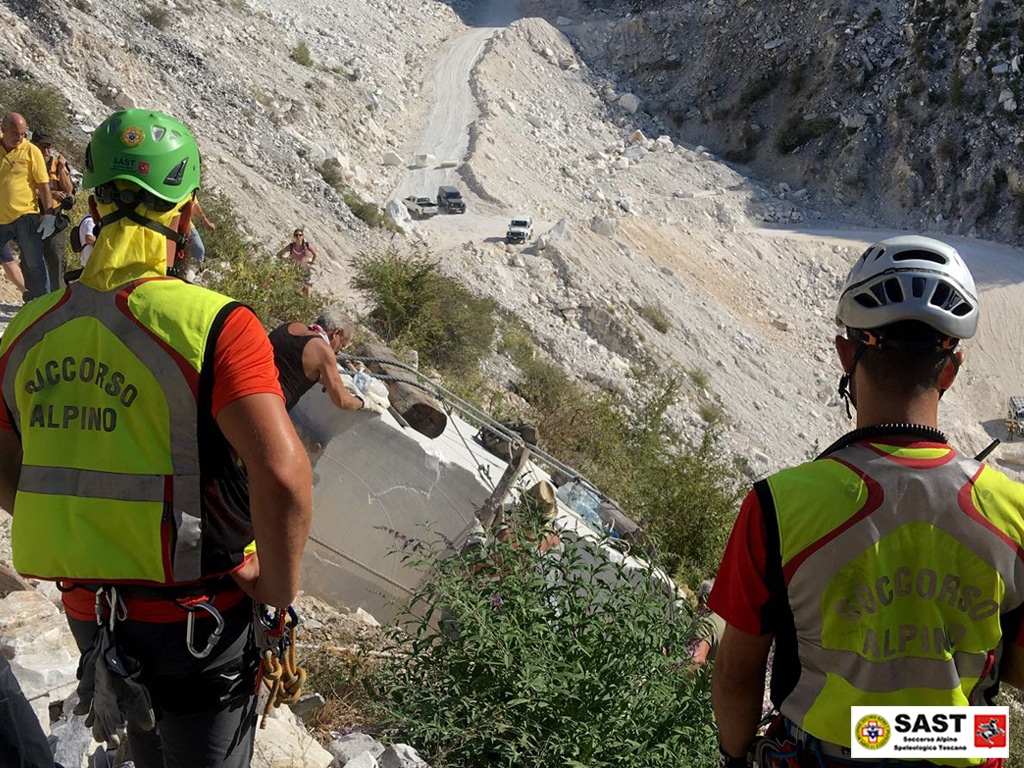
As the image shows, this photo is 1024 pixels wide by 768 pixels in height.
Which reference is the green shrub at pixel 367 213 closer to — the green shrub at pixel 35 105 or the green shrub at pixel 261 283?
the green shrub at pixel 35 105

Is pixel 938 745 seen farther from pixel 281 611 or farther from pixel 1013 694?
pixel 1013 694

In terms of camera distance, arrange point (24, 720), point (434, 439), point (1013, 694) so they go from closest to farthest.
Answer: point (24, 720) < point (434, 439) < point (1013, 694)

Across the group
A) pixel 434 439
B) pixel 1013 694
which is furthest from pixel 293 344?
pixel 1013 694

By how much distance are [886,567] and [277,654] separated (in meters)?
1.45

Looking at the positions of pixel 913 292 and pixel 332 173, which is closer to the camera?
pixel 913 292

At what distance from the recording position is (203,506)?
2143 mm

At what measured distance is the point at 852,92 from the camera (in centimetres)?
3625

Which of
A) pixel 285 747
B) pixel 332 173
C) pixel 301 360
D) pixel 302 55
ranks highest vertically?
pixel 302 55

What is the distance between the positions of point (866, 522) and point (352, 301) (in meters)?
15.4

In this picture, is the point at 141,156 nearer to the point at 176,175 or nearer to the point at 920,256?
the point at 176,175

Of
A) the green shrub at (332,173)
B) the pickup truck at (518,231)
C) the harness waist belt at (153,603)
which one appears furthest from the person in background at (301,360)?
the green shrub at (332,173)

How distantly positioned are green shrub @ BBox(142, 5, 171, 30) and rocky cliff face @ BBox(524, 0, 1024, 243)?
19828 millimetres

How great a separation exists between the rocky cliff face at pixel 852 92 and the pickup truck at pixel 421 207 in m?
14.7

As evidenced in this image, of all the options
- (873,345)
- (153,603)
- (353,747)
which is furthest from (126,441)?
(353,747)
